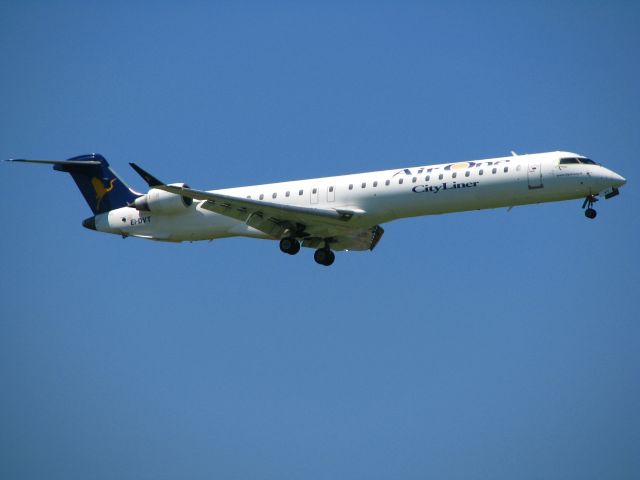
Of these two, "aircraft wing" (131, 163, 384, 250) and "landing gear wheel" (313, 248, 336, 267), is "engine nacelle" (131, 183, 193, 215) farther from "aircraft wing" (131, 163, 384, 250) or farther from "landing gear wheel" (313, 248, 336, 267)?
"landing gear wheel" (313, 248, 336, 267)

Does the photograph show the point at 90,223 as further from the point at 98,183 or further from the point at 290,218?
the point at 290,218

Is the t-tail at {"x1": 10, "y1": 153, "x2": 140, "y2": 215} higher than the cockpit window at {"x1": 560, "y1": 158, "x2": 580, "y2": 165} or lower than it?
higher

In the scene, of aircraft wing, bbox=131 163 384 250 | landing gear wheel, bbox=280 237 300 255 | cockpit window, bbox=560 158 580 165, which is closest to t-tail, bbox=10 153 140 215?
aircraft wing, bbox=131 163 384 250

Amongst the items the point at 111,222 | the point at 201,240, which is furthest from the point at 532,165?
the point at 111,222

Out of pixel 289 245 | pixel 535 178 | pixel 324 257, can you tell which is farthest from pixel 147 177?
pixel 535 178

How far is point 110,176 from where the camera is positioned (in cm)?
3356

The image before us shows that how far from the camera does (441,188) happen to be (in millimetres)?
28547

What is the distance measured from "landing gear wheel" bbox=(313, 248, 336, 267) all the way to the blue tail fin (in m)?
5.87

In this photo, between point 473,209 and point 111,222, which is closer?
point 473,209

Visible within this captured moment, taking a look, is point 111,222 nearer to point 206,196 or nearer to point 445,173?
point 206,196

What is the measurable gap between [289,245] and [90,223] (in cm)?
654

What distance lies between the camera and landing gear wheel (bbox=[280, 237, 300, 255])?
30547mm

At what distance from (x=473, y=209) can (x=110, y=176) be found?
37.2ft

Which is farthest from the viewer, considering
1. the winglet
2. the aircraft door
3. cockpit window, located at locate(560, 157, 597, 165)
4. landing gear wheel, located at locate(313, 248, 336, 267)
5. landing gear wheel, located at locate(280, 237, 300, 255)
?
landing gear wheel, located at locate(313, 248, 336, 267)
